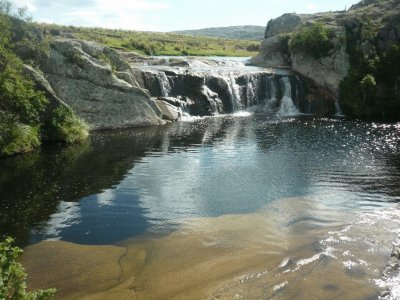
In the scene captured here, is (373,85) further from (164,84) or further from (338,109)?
(164,84)

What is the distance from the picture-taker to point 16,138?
3300 cm

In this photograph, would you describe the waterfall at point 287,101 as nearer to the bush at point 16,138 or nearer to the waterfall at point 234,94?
the waterfall at point 234,94

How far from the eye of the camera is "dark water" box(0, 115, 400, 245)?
804 inches

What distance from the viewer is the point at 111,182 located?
26344 millimetres

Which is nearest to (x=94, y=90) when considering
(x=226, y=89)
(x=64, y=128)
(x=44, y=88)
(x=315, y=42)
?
(x=44, y=88)

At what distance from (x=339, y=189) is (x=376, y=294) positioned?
11.1m

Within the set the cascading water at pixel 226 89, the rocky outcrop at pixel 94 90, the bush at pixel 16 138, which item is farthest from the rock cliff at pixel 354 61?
the bush at pixel 16 138

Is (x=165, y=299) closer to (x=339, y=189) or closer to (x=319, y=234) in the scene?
(x=319, y=234)

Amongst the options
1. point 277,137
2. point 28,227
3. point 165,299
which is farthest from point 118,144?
point 165,299

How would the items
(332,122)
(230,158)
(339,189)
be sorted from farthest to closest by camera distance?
(332,122) → (230,158) → (339,189)

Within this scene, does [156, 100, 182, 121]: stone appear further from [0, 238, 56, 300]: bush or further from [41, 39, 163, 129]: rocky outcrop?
[0, 238, 56, 300]: bush

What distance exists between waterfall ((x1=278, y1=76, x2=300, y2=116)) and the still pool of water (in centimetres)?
1860

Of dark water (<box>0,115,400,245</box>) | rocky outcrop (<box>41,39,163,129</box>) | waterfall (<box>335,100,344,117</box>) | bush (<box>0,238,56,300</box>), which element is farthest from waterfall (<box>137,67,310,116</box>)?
bush (<box>0,238,56,300</box>)

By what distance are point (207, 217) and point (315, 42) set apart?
43.0 metres
